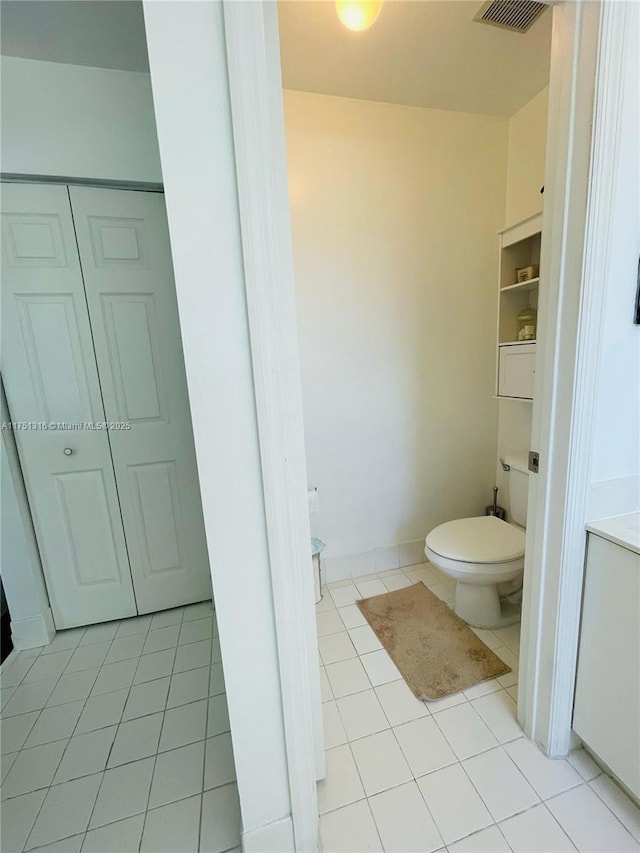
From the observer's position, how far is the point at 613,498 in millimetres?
999

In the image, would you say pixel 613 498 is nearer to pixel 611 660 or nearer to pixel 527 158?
pixel 611 660

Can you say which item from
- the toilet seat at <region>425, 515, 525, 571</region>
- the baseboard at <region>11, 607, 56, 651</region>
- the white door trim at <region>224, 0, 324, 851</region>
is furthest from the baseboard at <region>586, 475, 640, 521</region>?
the baseboard at <region>11, 607, 56, 651</region>

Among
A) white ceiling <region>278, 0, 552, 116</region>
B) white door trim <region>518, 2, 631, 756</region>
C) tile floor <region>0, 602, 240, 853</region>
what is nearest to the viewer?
white door trim <region>518, 2, 631, 756</region>

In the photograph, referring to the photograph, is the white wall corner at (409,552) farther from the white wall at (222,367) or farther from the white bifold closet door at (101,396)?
the white wall at (222,367)

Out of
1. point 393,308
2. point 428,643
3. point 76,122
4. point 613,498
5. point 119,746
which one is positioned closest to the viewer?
point 613,498

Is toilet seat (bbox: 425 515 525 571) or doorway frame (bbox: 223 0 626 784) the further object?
toilet seat (bbox: 425 515 525 571)

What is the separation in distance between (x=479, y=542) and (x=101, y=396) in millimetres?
1890

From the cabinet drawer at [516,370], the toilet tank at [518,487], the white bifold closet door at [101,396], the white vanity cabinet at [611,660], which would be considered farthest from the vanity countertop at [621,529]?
the white bifold closet door at [101,396]

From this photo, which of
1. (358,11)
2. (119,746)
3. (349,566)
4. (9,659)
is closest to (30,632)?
(9,659)

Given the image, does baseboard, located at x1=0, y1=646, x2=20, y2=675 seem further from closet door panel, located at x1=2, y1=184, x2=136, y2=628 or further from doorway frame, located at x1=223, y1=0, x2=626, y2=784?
doorway frame, located at x1=223, y1=0, x2=626, y2=784

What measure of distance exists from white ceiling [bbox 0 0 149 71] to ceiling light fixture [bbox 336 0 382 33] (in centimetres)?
68

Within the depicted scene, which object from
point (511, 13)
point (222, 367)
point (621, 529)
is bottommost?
point (621, 529)

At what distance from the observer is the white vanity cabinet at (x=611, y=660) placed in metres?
0.89

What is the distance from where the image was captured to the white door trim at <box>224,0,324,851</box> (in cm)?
59
